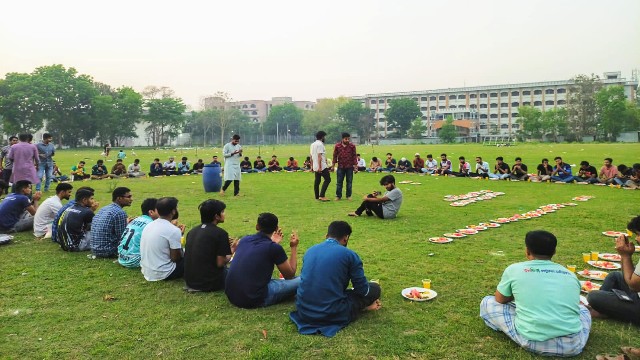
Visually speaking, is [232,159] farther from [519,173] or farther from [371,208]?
[519,173]

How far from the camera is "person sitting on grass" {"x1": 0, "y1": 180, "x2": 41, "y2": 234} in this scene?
31.2 feet

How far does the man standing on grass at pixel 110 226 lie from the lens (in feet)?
24.3

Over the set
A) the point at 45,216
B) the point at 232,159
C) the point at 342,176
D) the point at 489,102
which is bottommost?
the point at 45,216

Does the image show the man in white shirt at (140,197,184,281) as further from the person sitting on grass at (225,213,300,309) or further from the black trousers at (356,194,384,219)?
the black trousers at (356,194,384,219)

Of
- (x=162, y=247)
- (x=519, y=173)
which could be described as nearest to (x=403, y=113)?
(x=519, y=173)

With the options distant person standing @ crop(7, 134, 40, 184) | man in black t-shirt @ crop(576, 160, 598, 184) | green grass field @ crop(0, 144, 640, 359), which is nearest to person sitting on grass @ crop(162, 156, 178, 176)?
distant person standing @ crop(7, 134, 40, 184)

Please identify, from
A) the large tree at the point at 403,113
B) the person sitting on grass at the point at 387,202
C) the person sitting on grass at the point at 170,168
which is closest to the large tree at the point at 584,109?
the large tree at the point at 403,113

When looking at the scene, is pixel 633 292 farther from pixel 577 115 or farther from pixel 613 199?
pixel 577 115

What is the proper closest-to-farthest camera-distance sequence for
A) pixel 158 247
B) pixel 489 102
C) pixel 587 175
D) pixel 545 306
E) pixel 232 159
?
pixel 545 306 < pixel 158 247 < pixel 232 159 < pixel 587 175 < pixel 489 102

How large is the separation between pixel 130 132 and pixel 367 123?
169 ft

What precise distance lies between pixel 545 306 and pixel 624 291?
4.87 ft

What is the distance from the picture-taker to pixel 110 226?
7.47 m

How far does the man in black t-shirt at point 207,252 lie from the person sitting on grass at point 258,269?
0.47m

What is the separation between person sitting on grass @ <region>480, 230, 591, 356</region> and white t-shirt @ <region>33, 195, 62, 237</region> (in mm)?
8682
